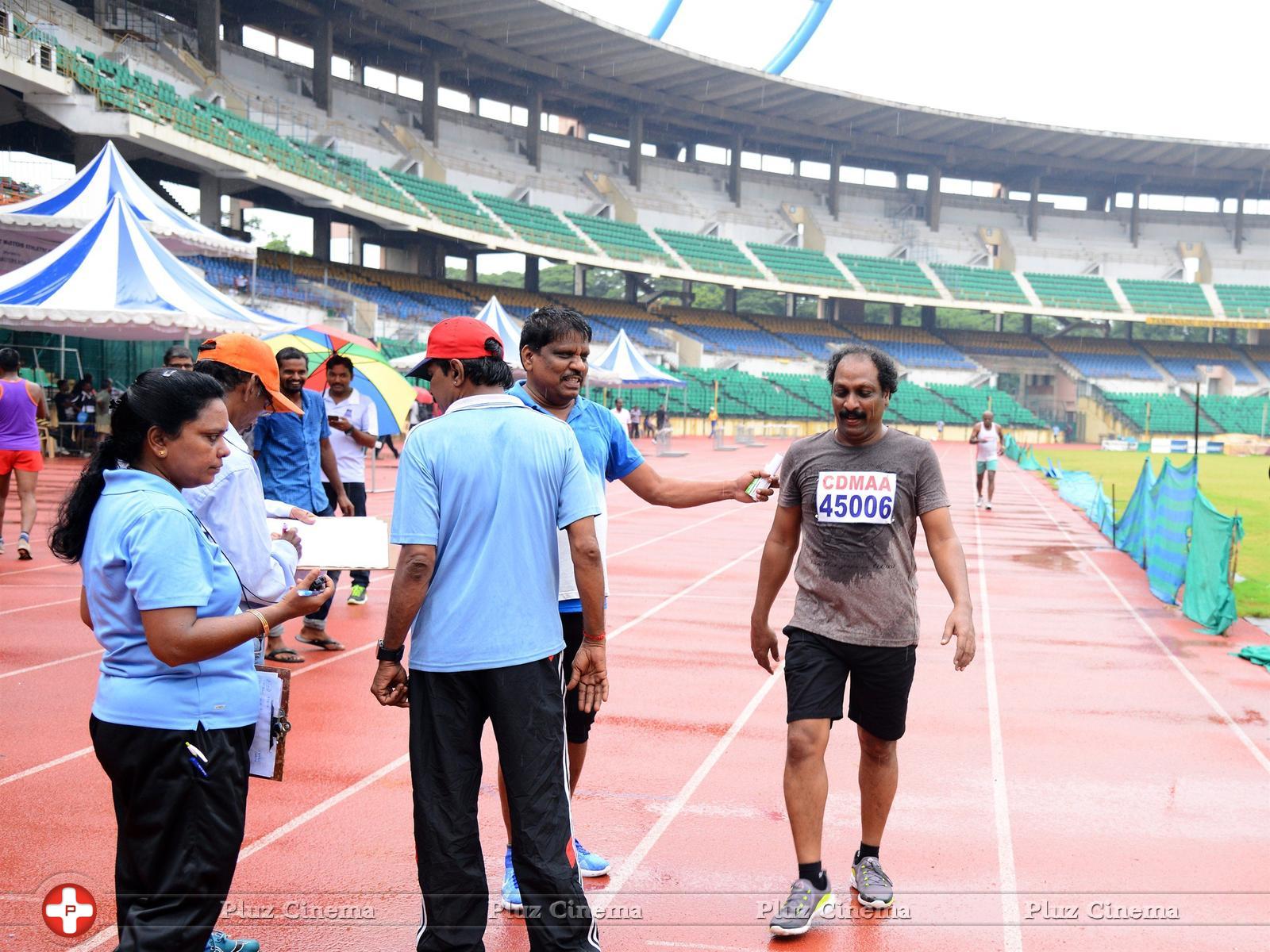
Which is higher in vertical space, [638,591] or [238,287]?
[238,287]

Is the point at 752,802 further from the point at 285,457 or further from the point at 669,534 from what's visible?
the point at 669,534

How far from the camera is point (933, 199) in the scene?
6300 centimetres

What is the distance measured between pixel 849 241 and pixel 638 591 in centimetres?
5371

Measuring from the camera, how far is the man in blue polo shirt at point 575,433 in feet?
12.4

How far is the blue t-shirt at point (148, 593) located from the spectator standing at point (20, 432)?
332 inches

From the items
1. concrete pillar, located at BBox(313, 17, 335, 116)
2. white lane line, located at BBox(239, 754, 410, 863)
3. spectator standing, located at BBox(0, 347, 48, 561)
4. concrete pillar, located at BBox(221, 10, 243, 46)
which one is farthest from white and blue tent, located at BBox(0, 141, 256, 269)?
concrete pillar, located at BBox(221, 10, 243, 46)

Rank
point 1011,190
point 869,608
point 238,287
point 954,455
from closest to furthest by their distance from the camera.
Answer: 1. point 869,608
2. point 238,287
3. point 954,455
4. point 1011,190

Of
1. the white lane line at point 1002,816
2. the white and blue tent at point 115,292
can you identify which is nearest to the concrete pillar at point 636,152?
the white and blue tent at point 115,292

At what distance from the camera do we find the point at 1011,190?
2621 inches

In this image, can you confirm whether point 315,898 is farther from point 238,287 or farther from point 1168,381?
point 1168,381

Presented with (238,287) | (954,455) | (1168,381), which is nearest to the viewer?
(238,287)

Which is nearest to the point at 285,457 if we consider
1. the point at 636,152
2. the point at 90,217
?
the point at 90,217

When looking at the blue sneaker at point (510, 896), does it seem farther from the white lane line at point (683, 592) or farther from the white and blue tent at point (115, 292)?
the white and blue tent at point (115, 292)

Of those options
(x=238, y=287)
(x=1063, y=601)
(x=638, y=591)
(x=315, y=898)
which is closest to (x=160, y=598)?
(x=315, y=898)
